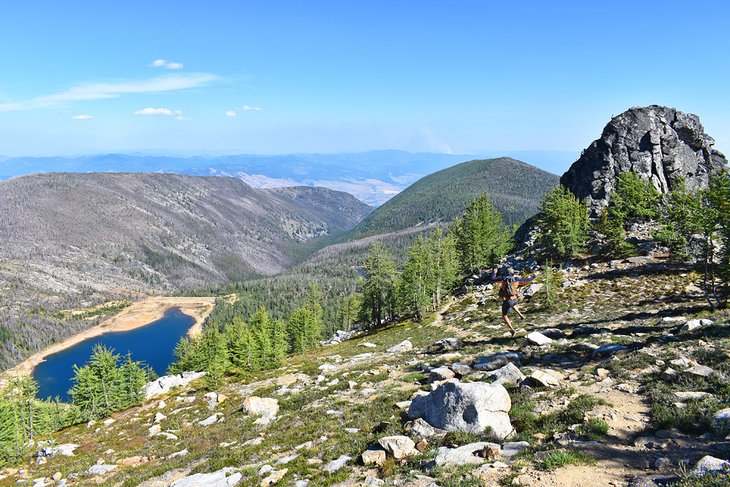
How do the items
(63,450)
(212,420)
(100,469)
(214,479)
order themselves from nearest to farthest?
(214,479), (100,469), (212,420), (63,450)

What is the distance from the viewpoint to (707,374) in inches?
625

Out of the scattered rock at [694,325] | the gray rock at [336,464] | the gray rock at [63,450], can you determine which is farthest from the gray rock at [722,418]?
the gray rock at [63,450]

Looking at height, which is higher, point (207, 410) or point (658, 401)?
point (658, 401)

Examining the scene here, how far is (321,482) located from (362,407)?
8006mm

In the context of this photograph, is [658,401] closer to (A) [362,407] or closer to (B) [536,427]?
(B) [536,427]

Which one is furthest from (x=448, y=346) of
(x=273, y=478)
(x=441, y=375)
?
(x=273, y=478)

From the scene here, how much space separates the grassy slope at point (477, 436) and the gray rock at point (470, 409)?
1.92 ft

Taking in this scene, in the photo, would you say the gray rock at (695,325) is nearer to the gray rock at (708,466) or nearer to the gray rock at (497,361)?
the gray rock at (497,361)

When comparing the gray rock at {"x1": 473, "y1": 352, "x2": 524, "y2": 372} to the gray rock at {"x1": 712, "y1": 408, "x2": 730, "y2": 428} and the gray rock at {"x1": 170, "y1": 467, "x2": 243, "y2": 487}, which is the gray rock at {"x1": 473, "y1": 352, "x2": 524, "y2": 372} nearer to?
the gray rock at {"x1": 712, "y1": 408, "x2": 730, "y2": 428}

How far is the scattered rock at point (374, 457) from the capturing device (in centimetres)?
1343

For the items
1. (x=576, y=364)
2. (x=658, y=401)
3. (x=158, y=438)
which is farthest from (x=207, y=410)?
(x=658, y=401)

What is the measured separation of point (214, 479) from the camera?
15.4 meters

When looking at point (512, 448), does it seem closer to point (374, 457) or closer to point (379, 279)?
point (374, 457)

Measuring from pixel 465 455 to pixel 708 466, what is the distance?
587 centimetres
